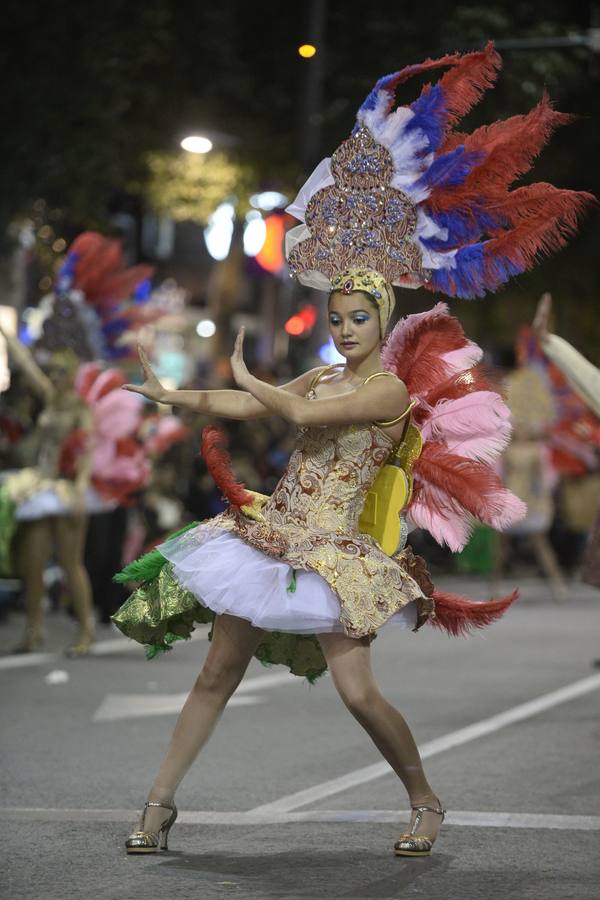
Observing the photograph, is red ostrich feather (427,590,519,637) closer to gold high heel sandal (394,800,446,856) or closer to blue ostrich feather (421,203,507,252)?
gold high heel sandal (394,800,446,856)

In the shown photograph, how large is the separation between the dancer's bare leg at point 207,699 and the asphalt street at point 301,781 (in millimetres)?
272

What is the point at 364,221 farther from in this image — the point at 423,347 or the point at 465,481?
the point at 465,481

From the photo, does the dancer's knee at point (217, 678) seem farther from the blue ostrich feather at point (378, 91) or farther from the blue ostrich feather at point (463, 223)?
the blue ostrich feather at point (378, 91)

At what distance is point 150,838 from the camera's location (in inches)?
249

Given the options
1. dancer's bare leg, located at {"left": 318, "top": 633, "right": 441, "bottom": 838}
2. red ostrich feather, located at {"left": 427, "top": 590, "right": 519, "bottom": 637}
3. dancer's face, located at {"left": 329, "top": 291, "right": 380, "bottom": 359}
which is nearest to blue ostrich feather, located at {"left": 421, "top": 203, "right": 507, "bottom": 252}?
dancer's face, located at {"left": 329, "top": 291, "right": 380, "bottom": 359}

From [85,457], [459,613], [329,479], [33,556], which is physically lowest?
[33,556]

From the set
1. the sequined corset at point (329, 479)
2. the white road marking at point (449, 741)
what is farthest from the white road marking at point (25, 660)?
the sequined corset at point (329, 479)

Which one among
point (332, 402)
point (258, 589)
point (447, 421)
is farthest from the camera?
point (447, 421)

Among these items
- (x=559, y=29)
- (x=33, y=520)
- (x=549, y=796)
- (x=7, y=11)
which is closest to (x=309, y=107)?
(x=7, y=11)

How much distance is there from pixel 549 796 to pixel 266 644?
168 centimetres

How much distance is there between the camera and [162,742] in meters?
9.44

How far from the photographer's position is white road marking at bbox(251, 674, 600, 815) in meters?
7.73

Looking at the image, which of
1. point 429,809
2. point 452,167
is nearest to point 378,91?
point 452,167

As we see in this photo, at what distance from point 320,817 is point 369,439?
1.66 m
